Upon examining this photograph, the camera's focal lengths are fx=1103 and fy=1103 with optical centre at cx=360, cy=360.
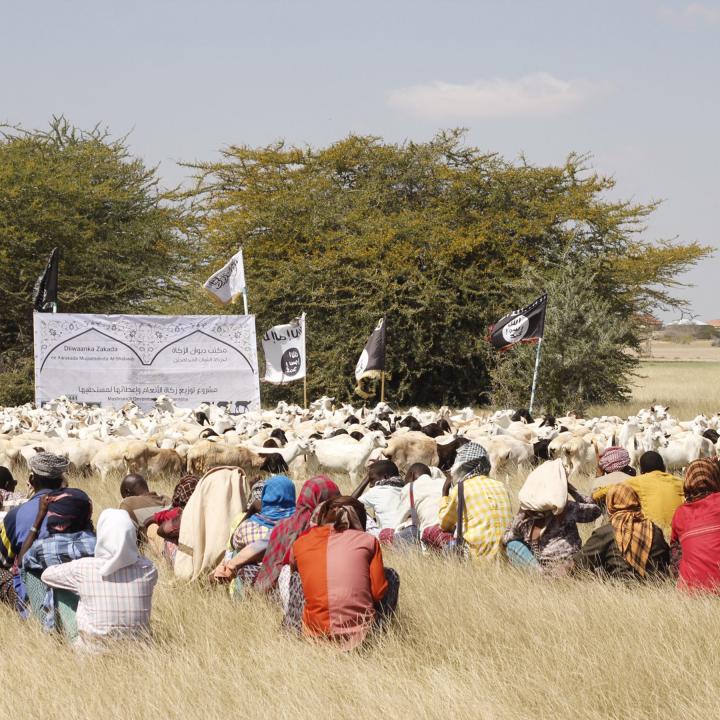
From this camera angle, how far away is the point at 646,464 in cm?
1034

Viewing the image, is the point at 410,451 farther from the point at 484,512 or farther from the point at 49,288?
the point at 49,288

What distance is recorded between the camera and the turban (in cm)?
745

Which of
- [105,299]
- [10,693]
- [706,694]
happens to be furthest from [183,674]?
[105,299]

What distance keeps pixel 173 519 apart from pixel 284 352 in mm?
17255

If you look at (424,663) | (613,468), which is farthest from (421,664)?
(613,468)

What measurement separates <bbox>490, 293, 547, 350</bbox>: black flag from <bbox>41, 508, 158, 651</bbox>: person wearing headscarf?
60.7 ft

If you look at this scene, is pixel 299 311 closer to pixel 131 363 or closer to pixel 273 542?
pixel 131 363

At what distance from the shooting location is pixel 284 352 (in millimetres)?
26344

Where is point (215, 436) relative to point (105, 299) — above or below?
below

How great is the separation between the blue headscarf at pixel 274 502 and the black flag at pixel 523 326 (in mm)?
16762

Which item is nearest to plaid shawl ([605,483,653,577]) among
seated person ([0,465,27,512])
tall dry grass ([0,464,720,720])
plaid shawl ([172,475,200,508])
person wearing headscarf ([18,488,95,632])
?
tall dry grass ([0,464,720,720])

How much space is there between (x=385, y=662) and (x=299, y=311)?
2554cm

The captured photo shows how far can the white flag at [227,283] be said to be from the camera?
27.5m

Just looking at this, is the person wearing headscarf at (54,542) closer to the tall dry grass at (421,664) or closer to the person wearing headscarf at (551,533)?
the tall dry grass at (421,664)
